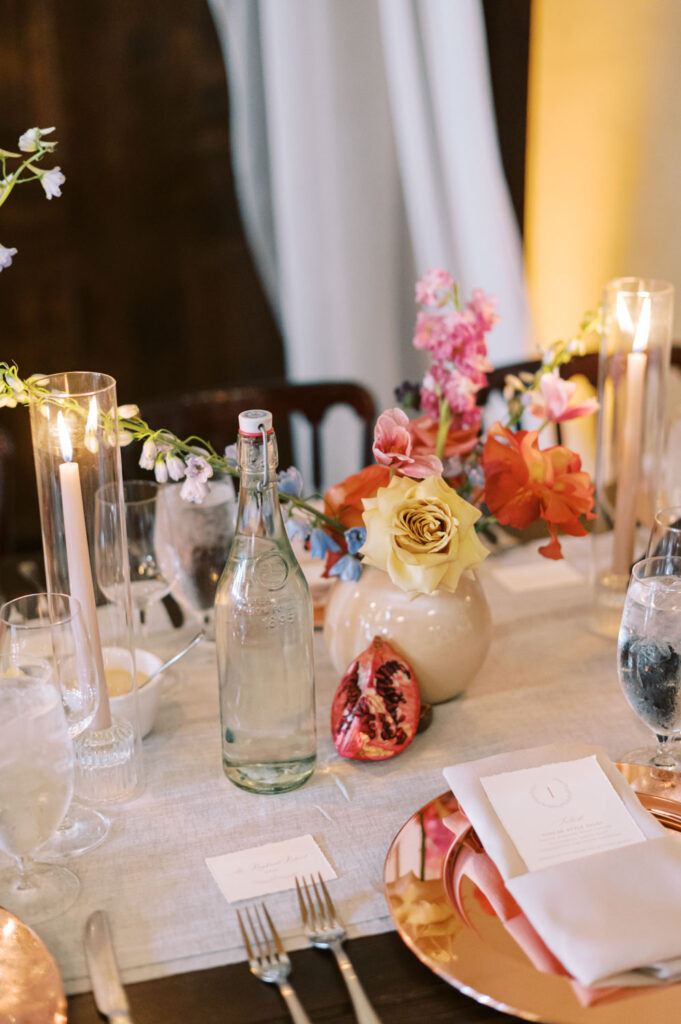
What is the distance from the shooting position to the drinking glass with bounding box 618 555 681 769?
3.25ft

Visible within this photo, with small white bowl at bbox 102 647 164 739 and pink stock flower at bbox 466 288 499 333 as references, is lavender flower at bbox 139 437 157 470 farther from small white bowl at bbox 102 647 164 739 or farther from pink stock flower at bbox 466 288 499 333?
pink stock flower at bbox 466 288 499 333

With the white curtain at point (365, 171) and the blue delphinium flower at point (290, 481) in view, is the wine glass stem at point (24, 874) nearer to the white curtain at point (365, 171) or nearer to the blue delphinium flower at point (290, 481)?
the blue delphinium flower at point (290, 481)

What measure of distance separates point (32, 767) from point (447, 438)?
2.02 ft

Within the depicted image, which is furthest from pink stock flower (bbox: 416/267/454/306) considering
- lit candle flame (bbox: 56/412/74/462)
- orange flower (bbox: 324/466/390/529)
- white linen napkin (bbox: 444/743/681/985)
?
white linen napkin (bbox: 444/743/681/985)

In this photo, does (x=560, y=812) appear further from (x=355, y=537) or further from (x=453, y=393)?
(x=453, y=393)

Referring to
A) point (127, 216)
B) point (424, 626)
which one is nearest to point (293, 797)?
point (424, 626)

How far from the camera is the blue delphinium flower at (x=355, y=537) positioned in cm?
111

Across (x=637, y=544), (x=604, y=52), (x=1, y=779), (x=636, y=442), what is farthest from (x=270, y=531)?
(x=604, y=52)

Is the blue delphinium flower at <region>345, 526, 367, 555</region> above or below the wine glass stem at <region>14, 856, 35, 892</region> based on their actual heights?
above

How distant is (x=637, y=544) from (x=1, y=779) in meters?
0.96

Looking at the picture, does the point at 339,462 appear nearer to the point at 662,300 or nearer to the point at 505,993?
the point at 662,300

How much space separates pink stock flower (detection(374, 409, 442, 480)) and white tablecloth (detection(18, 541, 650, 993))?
0.28 meters

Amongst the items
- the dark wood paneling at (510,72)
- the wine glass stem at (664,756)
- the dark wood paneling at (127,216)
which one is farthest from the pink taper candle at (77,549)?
the dark wood paneling at (510,72)

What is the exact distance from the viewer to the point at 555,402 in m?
1.21
